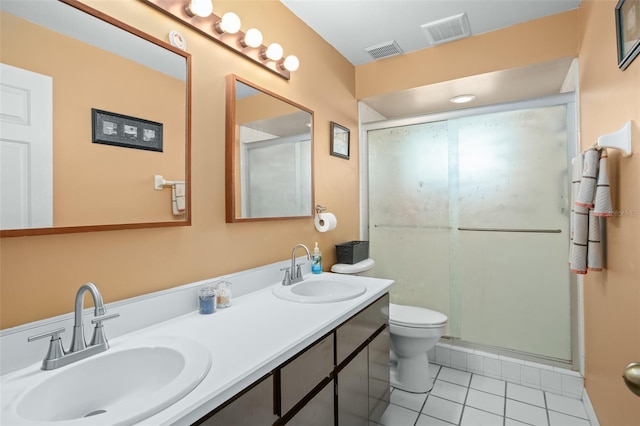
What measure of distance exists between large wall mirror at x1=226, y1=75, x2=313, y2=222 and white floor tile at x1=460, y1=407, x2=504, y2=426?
4.96 ft

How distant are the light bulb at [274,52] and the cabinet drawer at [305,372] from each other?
1435 mm

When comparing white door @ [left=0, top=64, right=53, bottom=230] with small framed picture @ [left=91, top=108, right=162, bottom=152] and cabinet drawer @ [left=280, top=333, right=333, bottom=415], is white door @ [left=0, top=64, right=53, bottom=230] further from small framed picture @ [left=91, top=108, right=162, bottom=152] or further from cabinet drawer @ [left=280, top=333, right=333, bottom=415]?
cabinet drawer @ [left=280, top=333, right=333, bottom=415]

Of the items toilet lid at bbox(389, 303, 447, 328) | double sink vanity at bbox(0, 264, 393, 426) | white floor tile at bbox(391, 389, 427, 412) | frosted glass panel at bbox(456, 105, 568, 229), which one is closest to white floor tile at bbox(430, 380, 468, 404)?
white floor tile at bbox(391, 389, 427, 412)

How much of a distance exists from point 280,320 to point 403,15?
2.00 meters

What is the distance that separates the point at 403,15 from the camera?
6.60 ft

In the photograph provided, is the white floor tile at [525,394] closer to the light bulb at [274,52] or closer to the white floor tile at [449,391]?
the white floor tile at [449,391]

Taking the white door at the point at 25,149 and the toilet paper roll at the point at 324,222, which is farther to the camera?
the toilet paper roll at the point at 324,222

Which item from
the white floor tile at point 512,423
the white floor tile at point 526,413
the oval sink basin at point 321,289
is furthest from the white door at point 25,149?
the white floor tile at point 526,413

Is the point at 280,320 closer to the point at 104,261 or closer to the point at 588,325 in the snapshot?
the point at 104,261

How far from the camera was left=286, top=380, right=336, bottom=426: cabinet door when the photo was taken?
1026 millimetres

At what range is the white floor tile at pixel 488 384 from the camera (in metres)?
2.09

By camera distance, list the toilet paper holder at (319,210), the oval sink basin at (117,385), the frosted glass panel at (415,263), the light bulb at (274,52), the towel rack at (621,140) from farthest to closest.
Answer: the frosted glass panel at (415,263) < the toilet paper holder at (319,210) < the light bulb at (274,52) < the towel rack at (621,140) < the oval sink basin at (117,385)

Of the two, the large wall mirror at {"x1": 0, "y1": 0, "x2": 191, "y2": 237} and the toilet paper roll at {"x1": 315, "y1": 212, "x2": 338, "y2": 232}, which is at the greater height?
the large wall mirror at {"x1": 0, "y1": 0, "x2": 191, "y2": 237}

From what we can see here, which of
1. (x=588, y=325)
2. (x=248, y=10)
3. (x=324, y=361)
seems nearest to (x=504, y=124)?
(x=588, y=325)
